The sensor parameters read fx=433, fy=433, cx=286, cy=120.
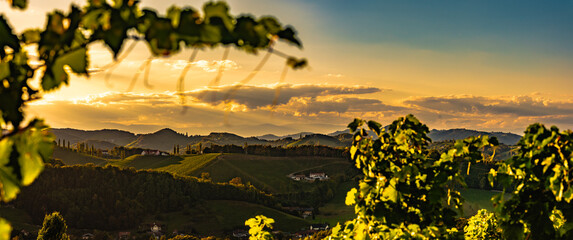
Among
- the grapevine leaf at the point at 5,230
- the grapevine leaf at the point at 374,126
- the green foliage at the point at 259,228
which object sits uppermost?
the grapevine leaf at the point at 374,126

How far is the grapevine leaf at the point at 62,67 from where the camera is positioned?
8.35 ft

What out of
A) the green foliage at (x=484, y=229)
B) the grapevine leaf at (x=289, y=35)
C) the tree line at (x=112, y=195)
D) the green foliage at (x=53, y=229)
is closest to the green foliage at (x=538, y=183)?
the grapevine leaf at (x=289, y=35)

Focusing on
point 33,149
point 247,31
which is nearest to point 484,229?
point 247,31

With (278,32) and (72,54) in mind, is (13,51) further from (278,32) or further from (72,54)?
(278,32)

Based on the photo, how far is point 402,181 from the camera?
7.67m

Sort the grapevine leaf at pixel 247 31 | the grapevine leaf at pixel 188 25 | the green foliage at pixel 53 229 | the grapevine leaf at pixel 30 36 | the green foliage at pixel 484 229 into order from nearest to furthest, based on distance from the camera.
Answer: the grapevine leaf at pixel 188 25, the grapevine leaf at pixel 247 31, the grapevine leaf at pixel 30 36, the green foliage at pixel 484 229, the green foliage at pixel 53 229

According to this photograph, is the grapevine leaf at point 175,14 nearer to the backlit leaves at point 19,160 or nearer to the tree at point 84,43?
the tree at point 84,43

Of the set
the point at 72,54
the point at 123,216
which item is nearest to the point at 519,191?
the point at 72,54

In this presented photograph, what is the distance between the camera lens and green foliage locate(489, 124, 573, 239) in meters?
7.48

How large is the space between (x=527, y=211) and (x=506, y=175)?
30.4 inches

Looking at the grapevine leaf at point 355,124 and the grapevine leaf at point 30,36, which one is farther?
the grapevine leaf at point 355,124

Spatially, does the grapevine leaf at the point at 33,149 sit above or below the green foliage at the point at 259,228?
above

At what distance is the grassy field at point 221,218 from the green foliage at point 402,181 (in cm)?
15934

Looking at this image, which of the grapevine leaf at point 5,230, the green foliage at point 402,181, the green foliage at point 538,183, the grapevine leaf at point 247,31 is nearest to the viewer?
the grapevine leaf at point 247,31
